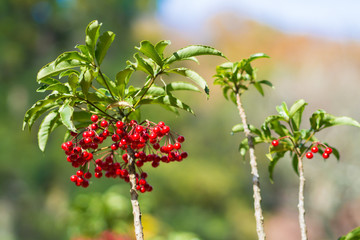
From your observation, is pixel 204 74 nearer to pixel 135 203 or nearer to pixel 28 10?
pixel 28 10

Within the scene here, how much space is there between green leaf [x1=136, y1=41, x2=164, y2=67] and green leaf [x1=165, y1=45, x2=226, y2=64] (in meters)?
0.02

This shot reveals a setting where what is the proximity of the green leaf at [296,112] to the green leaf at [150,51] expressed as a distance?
44 cm

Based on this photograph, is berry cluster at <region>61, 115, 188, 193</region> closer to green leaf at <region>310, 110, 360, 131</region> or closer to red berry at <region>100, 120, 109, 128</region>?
red berry at <region>100, 120, 109, 128</region>

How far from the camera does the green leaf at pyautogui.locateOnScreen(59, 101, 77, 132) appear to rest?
2.94 ft

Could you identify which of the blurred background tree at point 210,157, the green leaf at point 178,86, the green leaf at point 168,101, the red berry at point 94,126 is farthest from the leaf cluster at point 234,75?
the blurred background tree at point 210,157

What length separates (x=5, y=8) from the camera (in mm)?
15984

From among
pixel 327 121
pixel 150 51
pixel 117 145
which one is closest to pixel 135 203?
pixel 117 145

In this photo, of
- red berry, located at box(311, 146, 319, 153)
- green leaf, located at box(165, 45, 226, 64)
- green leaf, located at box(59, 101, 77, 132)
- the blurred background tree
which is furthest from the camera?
the blurred background tree

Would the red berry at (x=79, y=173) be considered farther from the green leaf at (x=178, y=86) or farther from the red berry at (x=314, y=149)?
the red berry at (x=314, y=149)

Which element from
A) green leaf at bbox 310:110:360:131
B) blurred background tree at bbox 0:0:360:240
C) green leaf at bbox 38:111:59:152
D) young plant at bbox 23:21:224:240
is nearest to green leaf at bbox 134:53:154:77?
young plant at bbox 23:21:224:240

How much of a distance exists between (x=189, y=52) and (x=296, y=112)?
1.36 feet

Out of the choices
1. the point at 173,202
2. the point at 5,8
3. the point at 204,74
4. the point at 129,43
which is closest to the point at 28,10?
the point at 5,8

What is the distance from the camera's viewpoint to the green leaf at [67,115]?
896 mm

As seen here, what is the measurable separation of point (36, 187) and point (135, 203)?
12019 mm
